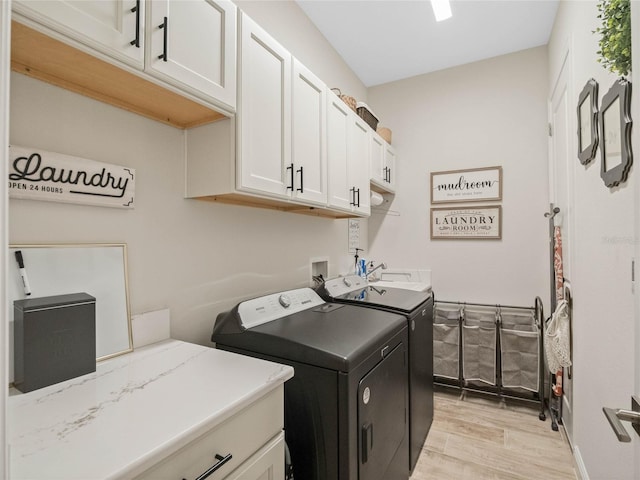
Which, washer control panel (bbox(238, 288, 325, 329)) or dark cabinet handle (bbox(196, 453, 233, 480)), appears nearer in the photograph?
dark cabinet handle (bbox(196, 453, 233, 480))

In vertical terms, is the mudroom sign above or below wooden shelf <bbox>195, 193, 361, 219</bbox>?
above

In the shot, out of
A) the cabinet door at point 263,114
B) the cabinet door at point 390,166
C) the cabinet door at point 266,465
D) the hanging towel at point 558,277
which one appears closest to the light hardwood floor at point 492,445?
the hanging towel at point 558,277

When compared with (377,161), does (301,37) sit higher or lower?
higher

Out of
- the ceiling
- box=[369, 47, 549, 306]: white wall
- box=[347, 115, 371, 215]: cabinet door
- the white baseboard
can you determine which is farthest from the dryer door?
the ceiling

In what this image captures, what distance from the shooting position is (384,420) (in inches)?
58.6

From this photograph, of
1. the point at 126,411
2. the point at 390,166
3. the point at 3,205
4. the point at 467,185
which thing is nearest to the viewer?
the point at 3,205

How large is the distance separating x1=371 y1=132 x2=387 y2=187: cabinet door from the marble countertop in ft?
6.90

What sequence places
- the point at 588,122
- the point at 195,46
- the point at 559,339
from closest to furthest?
1. the point at 195,46
2. the point at 588,122
3. the point at 559,339

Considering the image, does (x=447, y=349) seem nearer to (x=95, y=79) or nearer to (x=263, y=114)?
(x=263, y=114)

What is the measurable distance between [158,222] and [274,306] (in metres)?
0.66

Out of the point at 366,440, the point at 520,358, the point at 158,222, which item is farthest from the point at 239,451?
the point at 520,358

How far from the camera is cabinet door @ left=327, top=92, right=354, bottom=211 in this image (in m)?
2.04

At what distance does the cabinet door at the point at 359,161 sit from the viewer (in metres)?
2.35

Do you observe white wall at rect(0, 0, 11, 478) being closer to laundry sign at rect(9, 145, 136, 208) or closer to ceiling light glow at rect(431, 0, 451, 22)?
laundry sign at rect(9, 145, 136, 208)
